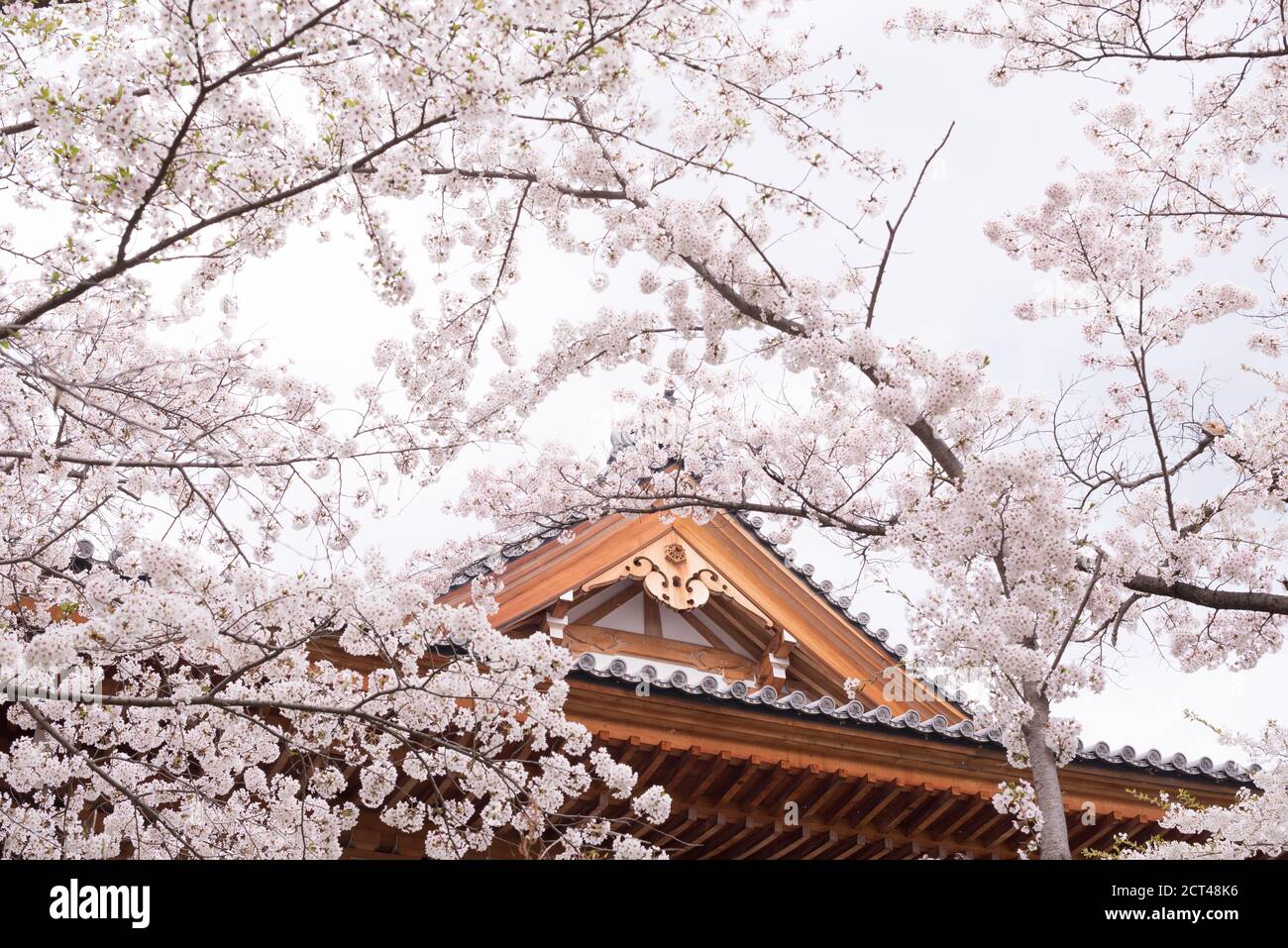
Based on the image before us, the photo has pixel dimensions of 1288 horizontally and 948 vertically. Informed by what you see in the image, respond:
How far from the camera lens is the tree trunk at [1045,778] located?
3990mm

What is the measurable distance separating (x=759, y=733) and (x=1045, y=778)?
6.57ft

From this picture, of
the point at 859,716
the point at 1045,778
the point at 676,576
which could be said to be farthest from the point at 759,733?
the point at 676,576

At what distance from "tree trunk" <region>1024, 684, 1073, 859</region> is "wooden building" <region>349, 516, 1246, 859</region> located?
1427 millimetres

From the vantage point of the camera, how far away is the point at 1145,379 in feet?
16.9

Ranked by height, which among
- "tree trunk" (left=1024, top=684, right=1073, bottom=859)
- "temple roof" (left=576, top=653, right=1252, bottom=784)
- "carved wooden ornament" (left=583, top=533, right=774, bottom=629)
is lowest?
"tree trunk" (left=1024, top=684, right=1073, bottom=859)

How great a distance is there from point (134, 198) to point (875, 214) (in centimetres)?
336

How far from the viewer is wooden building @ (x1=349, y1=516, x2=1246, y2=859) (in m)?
5.75

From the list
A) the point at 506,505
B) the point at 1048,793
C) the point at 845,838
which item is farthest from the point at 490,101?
the point at 845,838

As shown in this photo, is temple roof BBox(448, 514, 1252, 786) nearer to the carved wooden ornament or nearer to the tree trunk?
the carved wooden ornament

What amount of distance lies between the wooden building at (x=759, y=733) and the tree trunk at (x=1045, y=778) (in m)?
1.43

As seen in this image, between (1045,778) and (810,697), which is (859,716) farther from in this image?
(810,697)

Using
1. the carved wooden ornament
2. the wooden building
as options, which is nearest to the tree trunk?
the wooden building

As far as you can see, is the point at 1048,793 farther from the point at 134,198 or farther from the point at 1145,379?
the point at 134,198

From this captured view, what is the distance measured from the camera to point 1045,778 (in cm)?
408
